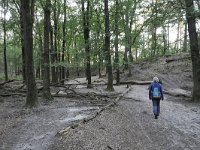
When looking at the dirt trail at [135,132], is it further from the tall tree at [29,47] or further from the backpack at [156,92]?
the tall tree at [29,47]

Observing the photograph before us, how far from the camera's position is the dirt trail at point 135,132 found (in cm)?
A: 896

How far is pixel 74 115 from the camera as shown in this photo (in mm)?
12641

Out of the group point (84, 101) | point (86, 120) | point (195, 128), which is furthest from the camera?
point (84, 101)

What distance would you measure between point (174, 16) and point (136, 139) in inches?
319

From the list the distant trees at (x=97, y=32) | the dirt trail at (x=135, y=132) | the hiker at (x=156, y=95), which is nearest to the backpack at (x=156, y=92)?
the hiker at (x=156, y=95)

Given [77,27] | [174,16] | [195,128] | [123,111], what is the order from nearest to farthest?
[195,128] → [123,111] → [174,16] → [77,27]

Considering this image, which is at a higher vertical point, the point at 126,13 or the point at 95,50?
the point at 126,13

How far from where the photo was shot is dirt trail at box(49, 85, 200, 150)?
896 cm

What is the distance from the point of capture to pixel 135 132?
1066cm

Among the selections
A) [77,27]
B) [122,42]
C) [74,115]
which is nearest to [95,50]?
[122,42]

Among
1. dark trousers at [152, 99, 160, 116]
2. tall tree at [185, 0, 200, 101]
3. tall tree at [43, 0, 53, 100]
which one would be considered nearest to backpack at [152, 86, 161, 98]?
dark trousers at [152, 99, 160, 116]

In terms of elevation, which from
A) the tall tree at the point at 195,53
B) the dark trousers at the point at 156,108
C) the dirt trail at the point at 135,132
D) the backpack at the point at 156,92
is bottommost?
the dirt trail at the point at 135,132

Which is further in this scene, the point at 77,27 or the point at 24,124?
the point at 77,27

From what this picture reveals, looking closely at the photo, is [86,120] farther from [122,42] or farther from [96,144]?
[122,42]
